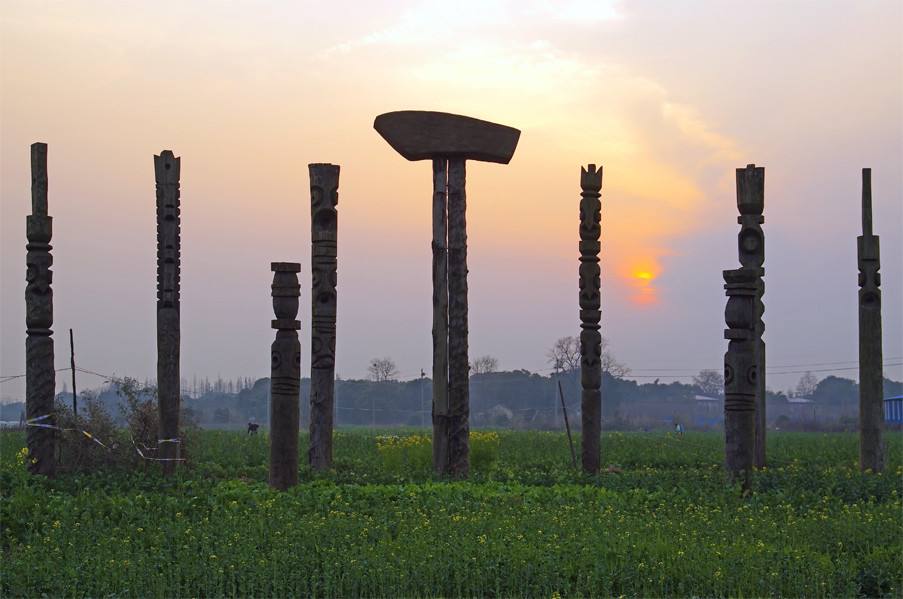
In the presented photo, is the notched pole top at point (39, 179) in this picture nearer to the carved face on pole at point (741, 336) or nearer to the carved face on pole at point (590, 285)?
the carved face on pole at point (590, 285)

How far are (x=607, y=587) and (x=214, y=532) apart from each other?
4.93 m

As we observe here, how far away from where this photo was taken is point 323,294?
2216cm

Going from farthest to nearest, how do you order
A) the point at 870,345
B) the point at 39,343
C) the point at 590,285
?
the point at 870,345
the point at 590,285
the point at 39,343

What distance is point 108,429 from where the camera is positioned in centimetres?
2297

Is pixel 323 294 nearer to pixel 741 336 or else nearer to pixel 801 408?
pixel 741 336

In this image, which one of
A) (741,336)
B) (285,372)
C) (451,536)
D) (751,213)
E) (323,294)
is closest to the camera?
(451,536)

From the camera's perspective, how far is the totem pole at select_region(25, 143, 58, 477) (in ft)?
67.1

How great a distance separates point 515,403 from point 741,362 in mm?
107872

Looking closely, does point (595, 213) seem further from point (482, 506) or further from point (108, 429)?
point (108, 429)

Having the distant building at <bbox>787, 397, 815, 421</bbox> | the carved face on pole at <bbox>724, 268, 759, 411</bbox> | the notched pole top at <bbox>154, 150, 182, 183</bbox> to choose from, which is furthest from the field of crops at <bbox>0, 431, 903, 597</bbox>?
the distant building at <bbox>787, 397, 815, 421</bbox>

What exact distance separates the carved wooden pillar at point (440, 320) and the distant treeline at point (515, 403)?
3456 inches

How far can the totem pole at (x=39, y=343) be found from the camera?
20438 mm

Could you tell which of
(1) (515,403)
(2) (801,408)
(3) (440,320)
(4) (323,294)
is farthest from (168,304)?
(2) (801,408)

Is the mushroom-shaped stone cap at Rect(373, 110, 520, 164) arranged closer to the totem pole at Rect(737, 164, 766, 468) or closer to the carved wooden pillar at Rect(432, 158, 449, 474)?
the carved wooden pillar at Rect(432, 158, 449, 474)
